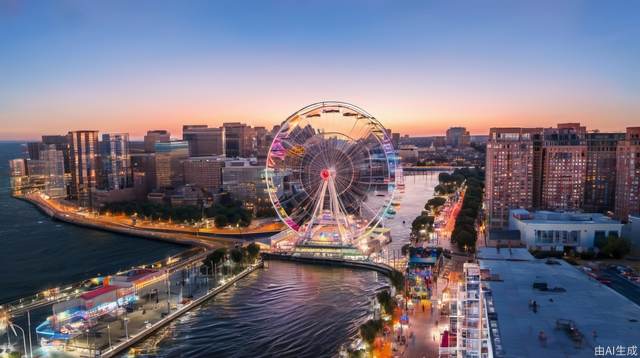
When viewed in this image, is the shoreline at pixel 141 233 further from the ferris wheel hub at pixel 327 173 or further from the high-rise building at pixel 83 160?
the ferris wheel hub at pixel 327 173

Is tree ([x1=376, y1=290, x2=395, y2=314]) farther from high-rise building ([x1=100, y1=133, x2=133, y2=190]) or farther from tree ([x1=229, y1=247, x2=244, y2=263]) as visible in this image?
high-rise building ([x1=100, y1=133, x2=133, y2=190])

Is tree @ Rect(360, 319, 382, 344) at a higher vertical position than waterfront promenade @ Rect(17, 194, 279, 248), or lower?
higher

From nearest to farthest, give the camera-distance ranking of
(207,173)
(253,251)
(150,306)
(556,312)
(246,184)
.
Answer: (556,312), (150,306), (253,251), (246,184), (207,173)

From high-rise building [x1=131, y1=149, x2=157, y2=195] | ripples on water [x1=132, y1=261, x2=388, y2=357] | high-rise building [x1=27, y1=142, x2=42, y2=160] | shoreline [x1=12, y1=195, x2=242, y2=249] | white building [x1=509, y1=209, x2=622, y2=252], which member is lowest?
ripples on water [x1=132, y1=261, x2=388, y2=357]

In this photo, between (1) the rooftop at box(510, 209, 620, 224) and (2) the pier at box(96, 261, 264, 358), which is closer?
(2) the pier at box(96, 261, 264, 358)

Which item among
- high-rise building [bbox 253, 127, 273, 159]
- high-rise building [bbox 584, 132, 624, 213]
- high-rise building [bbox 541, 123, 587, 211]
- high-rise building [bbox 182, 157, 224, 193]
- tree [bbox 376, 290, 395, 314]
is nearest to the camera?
tree [bbox 376, 290, 395, 314]

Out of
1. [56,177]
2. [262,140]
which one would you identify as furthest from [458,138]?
[56,177]

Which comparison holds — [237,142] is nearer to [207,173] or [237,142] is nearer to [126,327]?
[207,173]

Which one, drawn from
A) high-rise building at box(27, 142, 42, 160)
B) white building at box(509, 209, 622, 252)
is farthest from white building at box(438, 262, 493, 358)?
high-rise building at box(27, 142, 42, 160)
